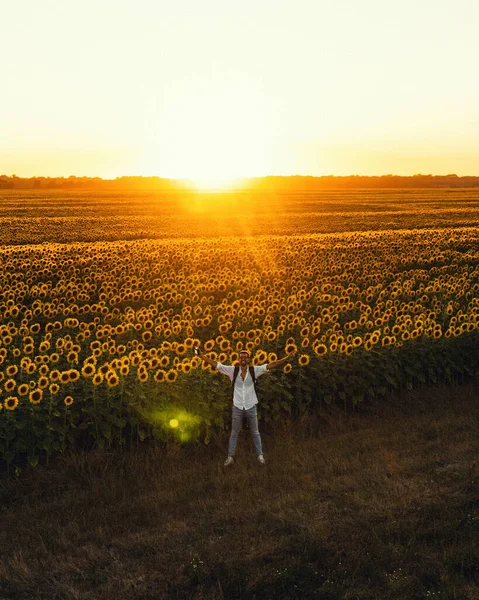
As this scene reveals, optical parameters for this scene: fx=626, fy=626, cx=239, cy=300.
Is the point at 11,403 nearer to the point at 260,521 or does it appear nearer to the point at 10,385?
the point at 10,385

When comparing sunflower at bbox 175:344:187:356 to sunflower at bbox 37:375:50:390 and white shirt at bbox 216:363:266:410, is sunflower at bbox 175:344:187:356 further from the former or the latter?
white shirt at bbox 216:363:266:410

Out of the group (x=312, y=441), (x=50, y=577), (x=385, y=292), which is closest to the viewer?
(x=50, y=577)

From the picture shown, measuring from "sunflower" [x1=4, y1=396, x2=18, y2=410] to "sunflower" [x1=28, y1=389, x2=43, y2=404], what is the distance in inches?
9.7

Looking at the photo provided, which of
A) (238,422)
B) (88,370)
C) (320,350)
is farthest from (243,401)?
(320,350)

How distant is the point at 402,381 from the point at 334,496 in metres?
4.92

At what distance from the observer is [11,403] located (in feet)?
30.7

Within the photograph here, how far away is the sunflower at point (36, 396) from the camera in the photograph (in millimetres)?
9531

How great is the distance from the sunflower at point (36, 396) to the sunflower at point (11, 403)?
25cm

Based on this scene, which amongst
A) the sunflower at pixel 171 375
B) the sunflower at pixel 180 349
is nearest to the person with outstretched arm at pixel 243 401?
the sunflower at pixel 171 375

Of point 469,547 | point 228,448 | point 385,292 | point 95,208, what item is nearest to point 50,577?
point 228,448

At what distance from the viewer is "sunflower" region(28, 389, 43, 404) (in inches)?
375

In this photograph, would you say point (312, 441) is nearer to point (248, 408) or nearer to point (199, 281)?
point (248, 408)

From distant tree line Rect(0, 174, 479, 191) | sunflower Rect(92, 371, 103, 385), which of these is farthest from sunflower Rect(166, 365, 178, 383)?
distant tree line Rect(0, 174, 479, 191)

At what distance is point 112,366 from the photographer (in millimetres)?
11383
